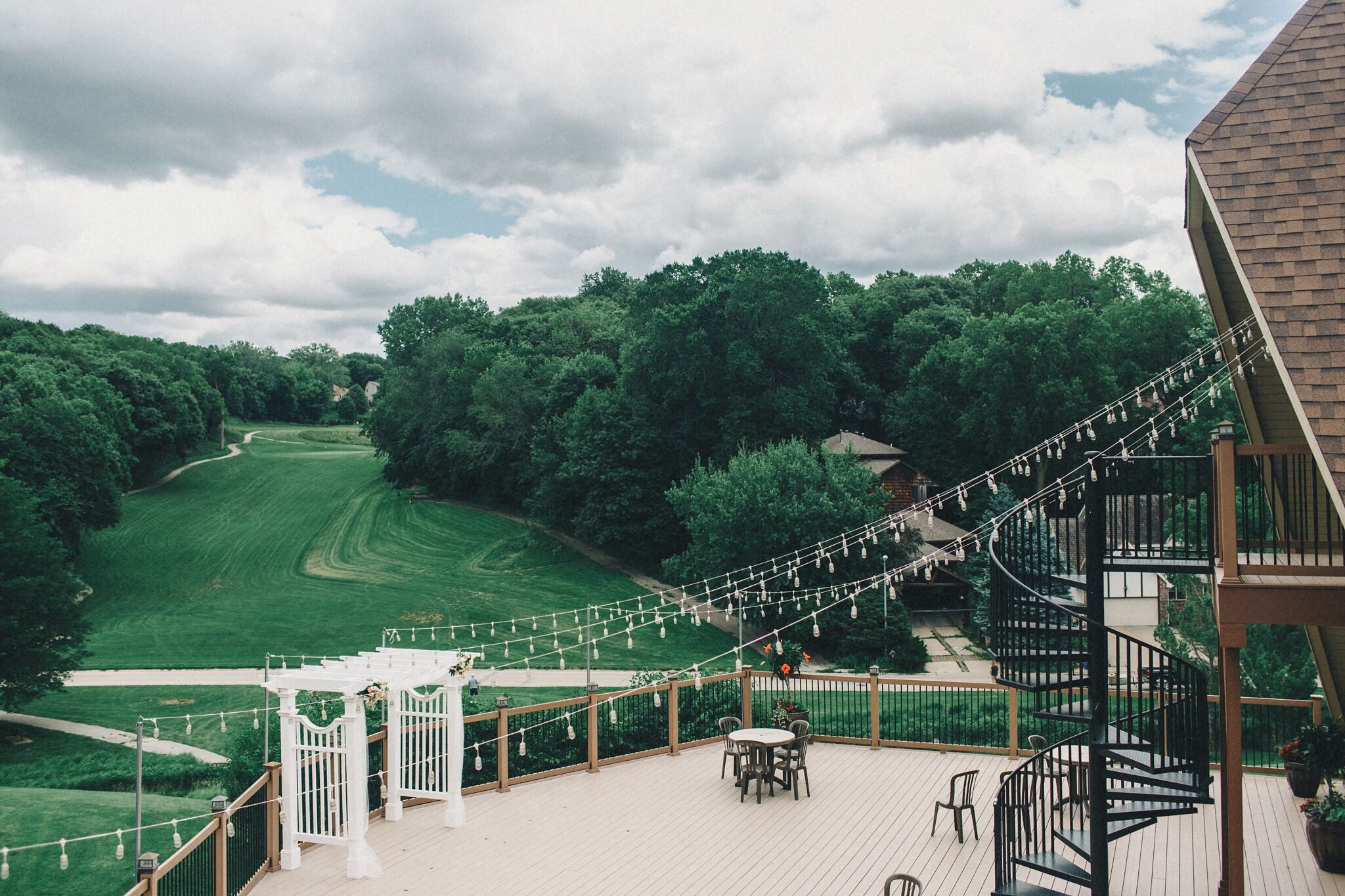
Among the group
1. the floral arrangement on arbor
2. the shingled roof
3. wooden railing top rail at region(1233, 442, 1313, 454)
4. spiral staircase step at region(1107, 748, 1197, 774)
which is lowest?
spiral staircase step at region(1107, 748, 1197, 774)

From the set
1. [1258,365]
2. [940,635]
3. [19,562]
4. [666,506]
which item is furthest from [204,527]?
[1258,365]

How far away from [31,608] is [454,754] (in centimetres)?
1891

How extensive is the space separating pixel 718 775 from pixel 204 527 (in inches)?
1538

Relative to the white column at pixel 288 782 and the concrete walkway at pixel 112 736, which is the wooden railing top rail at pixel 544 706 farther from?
the concrete walkway at pixel 112 736

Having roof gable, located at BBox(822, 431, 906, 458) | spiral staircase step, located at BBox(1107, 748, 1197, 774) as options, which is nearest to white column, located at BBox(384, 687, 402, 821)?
spiral staircase step, located at BBox(1107, 748, 1197, 774)

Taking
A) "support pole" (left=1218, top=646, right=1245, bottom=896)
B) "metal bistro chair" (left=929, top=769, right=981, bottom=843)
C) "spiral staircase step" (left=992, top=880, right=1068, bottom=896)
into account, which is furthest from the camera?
"metal bistro chair" (left=929, top=769, right=981, bottom=843)

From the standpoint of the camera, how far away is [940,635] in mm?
28234

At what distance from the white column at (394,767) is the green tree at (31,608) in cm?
1703

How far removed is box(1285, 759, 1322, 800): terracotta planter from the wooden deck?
0.18 m

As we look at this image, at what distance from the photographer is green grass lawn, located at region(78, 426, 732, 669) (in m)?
28.0

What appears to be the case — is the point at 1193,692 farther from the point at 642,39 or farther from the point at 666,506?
the point at 666,506

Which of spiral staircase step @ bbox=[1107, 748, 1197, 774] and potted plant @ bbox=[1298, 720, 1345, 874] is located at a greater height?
spiral staircase step @ bbox=[1107, 748, 1197, 774]

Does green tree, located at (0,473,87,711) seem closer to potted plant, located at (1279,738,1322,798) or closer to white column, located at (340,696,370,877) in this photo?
white column, located at (340,696,370,877)

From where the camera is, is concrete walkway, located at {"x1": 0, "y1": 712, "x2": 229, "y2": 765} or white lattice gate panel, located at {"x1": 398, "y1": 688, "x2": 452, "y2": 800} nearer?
white lattice gate panel, located at {"x1": 398, "y1": 688, "x2": 452, "y2": 800}
